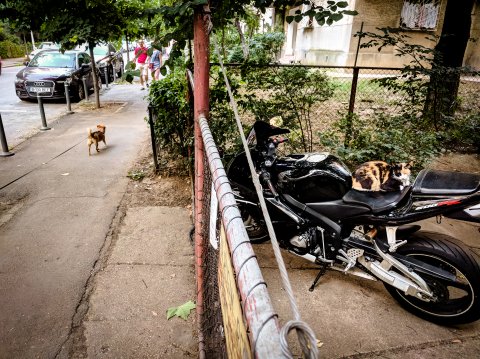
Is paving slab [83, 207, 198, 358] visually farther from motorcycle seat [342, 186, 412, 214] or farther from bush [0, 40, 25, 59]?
bush [0, 40, 25, 59]

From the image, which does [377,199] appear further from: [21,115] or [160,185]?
[21,115]

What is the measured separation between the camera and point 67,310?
2.83 m

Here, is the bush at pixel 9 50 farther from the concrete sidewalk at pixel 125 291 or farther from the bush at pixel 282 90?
the bush at pixel 282 90

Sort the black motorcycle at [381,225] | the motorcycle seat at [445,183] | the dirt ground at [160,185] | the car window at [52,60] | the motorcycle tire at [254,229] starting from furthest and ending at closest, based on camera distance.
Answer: the car window at [52,60]
the dirt ground at [160,185]
the motorcycle tire at [254,229]
the black motorcycle at [381,225]
the motorcycle seat at [445,183]

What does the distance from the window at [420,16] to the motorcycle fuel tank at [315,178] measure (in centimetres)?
1468

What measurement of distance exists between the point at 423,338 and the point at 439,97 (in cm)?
438

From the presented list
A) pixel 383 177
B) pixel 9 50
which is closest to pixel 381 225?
pixel 383 177

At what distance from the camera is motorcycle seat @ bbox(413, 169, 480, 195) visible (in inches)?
92.9

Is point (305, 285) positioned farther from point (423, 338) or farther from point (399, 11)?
point (399, 11)

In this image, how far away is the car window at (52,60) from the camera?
475 inches

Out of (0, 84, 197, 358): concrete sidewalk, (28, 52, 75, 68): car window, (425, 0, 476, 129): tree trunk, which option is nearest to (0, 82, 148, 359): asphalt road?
(0, 84, 197, 358): concrete sidewalk

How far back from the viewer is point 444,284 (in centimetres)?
260

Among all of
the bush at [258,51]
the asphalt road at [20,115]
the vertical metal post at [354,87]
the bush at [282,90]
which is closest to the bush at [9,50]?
the asphalt road at [20,115]

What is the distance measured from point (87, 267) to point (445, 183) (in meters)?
3.24
